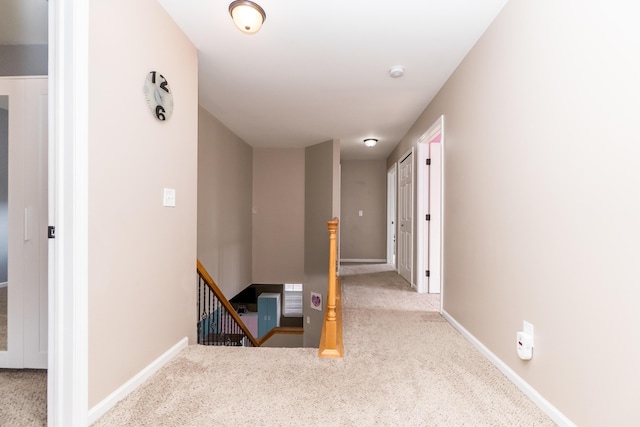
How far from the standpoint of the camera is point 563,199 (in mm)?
1452

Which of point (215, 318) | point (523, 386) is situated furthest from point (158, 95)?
point (215, 318)

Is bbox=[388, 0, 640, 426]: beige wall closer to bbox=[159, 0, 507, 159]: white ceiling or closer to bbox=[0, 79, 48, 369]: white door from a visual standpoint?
bbox=[159, 0, 507, 159]: white ceiling

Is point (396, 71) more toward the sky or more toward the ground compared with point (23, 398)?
more toward the sky

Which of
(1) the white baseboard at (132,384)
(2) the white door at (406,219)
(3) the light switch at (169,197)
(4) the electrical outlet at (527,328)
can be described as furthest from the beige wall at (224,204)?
(4) the electrical outlet at (527,328)

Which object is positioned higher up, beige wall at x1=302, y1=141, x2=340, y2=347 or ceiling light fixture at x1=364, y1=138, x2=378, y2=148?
ceiling light fixture at x1=364, y1=138, x2=378, y2=148

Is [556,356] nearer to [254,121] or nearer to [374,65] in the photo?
[374,65]

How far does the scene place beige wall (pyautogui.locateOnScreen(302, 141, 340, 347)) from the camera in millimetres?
5430

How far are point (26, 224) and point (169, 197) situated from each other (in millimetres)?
824

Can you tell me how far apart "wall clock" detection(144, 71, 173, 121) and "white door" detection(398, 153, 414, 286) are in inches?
130

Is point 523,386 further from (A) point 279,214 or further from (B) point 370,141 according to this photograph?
(A) point 279,214

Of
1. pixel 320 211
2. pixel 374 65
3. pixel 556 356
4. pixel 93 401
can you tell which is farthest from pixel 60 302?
pixel 320 211

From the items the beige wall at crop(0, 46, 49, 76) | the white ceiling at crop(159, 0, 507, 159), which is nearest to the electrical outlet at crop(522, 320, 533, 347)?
the white ceiling at crop(159, 0, 507, 159)

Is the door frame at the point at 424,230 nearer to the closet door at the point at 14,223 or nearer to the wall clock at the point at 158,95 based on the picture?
the wall clock at the point at 158,95

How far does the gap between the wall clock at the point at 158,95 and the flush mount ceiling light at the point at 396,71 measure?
179cm
